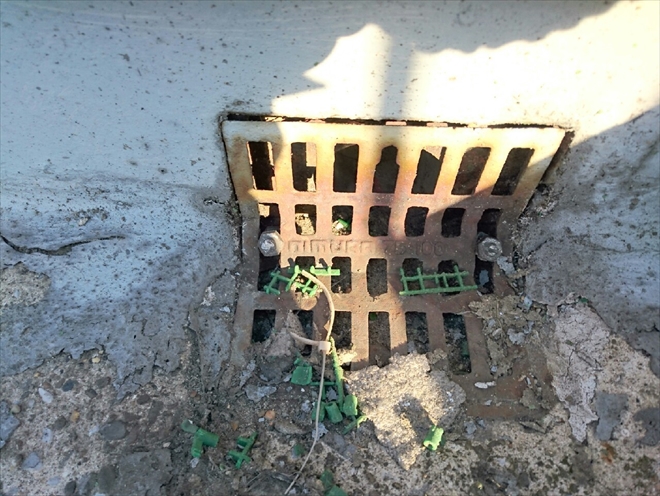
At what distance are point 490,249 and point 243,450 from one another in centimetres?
118

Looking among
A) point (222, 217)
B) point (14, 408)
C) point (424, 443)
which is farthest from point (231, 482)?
point (222, 217)

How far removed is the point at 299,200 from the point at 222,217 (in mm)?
310

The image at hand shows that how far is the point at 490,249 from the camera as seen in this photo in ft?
6.42

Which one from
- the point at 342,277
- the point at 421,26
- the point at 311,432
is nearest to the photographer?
the point at 421,26

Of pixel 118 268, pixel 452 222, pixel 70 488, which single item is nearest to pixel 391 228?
pixel 452 222

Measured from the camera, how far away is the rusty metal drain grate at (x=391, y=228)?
5.65 feet

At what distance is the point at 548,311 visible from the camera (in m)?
1.92

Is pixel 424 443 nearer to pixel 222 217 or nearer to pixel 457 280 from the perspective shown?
pixel 457 280

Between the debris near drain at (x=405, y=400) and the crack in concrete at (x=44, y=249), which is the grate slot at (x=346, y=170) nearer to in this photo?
the debris near drain at (x=405, y=400)

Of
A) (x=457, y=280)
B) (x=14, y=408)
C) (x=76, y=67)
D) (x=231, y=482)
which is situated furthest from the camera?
(x=457, y=280)

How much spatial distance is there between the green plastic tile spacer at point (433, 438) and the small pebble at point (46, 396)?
1319mm

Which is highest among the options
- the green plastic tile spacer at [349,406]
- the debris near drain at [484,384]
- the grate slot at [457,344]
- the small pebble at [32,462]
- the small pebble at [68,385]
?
the grate slot at [457,344]

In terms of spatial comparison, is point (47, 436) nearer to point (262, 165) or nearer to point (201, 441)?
point (201, 441)

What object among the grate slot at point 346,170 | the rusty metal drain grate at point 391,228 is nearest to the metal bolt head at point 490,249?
the rusty metal drain grate at point 391,228
